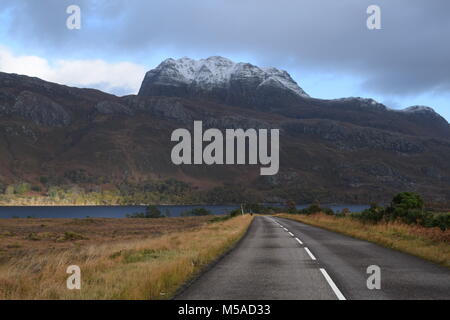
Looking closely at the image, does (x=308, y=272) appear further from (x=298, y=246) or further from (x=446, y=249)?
(x=298, y=246)

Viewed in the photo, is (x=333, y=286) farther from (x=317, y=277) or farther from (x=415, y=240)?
(x=415, y=240)

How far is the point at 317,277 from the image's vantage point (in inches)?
422

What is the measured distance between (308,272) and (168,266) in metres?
3.92

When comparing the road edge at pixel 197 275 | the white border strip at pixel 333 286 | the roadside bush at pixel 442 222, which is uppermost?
the roadside bush at pixel 442 222

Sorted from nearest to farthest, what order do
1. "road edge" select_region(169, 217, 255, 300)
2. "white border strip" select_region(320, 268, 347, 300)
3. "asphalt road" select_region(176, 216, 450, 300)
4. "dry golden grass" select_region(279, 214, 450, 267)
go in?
"white border strip" select_region(320, 268, 347, 300) → "asphalt road" select_region(176, 216, 450, 300) → "road edge" select_region(169, 217, 255, 300) → "dry golden grass" select_region(279, 214, 450, 267)

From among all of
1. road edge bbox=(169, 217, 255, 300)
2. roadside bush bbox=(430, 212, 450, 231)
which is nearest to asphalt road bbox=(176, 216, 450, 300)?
road edge bbox=(169, 217, 255, 300)

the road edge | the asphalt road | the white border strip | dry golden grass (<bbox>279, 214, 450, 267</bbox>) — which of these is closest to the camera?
the white border strip

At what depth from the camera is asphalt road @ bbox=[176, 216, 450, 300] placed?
8760 millimetres

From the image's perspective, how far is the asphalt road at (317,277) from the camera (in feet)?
28.7

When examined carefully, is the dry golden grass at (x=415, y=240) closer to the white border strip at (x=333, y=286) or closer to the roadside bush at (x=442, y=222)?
the roadside bush at (x=442, y=222)

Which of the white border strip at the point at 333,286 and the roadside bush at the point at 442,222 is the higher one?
the roadside bush at the point at 442,222

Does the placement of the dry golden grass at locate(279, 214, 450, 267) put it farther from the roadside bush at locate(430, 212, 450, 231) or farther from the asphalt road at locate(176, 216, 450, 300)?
the roadside bush at locate(430, 212, 450, 231)

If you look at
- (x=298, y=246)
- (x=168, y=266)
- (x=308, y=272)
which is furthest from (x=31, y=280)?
(x=298, y=246)

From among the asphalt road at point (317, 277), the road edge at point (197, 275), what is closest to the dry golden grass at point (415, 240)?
the asphalt road at point (317, 277)
